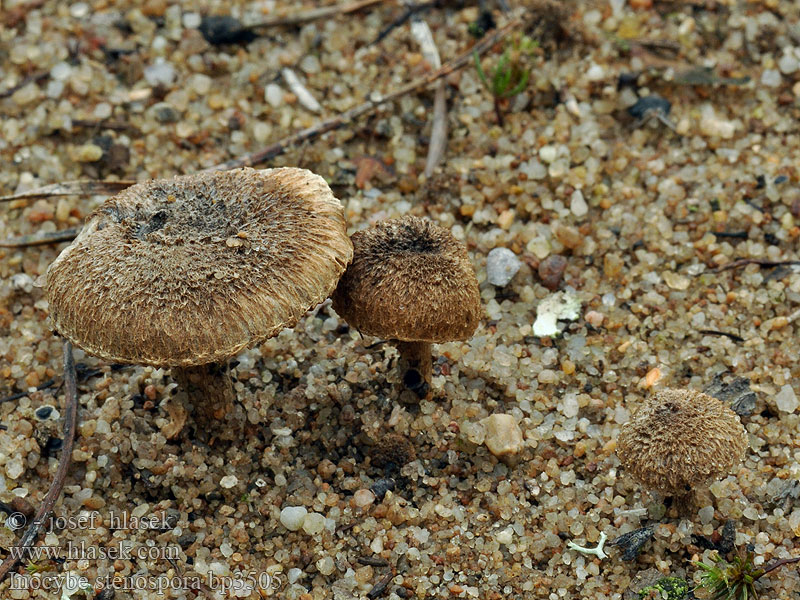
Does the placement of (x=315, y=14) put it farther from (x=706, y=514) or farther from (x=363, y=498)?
(x=706, y=514)

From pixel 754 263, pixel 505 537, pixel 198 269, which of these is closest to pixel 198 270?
pixel 198 269

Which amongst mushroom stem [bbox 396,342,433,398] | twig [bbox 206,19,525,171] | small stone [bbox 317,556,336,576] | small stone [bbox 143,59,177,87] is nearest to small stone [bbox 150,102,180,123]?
small stone [bbox 143,59,177,87]

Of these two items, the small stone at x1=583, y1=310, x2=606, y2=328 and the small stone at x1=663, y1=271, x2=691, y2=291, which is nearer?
the small stone at x1=583, y1=310, x2=606, y2=328

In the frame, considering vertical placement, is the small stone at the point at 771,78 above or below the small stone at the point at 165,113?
above

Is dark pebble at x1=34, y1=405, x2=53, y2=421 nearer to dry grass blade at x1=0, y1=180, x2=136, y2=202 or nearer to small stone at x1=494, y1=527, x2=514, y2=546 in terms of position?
dry grass blade at x1=0, y1=180, x2=136, y2=202

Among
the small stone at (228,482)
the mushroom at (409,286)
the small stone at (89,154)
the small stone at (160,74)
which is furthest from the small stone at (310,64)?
the small stone at (228,482)

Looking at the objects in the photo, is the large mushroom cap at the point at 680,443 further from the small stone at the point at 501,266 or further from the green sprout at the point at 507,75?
the green sprout at the point at 507,75
